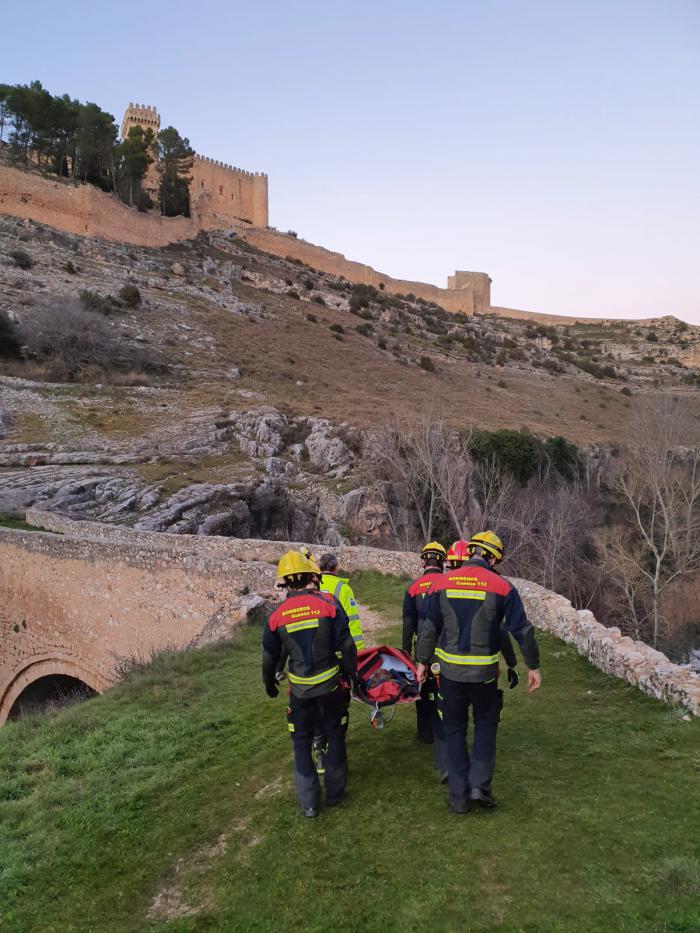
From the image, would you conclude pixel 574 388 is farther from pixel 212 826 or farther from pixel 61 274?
pixel 212 826

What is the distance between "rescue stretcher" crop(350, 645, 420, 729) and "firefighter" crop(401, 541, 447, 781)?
144 millimetres

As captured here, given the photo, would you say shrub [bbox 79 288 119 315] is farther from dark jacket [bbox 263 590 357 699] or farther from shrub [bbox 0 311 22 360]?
dark jacket [bbox 263 590 357 699]

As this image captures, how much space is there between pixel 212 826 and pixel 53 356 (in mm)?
29892

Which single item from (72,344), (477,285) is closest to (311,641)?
(72,344)

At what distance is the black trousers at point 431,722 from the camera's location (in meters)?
4.77

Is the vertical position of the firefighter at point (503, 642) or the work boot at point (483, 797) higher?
the firefighter at point (503, 642)

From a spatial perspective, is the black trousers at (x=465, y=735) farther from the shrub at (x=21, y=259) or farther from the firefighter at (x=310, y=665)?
the shrub at (x=21, y=259)

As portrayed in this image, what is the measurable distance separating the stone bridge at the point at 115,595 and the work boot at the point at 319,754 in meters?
5.56

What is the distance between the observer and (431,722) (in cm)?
543

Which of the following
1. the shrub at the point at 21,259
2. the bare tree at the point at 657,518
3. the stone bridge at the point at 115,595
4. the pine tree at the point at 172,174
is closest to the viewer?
the stone bridge at the point at 115,595

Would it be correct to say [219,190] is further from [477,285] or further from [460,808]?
[460,808]

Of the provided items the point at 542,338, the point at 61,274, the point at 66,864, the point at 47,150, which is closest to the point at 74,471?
the point at 66,864

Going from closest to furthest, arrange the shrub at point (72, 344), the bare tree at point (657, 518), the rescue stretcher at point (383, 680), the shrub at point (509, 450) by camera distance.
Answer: the rescue stretcher at point (383, 680) < the bare tree at point (657, 518) < the shrub at point (509, 450) < the shrub at point (72, 344)

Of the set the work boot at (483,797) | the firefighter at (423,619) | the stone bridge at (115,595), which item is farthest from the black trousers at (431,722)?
the stone bridge at (115,595)
